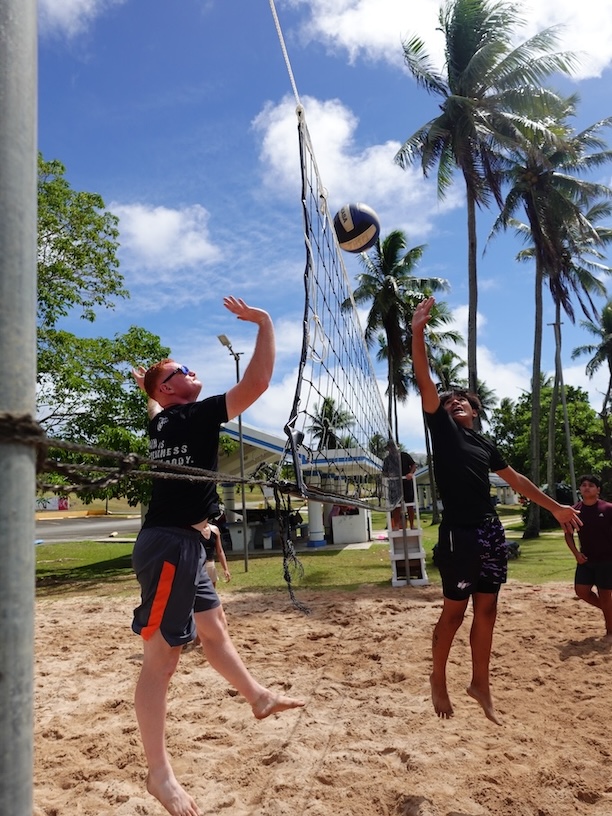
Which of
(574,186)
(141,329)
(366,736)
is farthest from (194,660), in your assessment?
(574,186)

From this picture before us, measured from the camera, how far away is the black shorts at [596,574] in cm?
552

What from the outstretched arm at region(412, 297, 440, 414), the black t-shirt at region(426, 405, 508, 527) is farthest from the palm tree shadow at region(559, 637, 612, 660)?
the outstretched arm at region(412, 297, 440, 414)

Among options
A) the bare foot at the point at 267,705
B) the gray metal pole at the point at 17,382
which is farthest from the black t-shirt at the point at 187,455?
the gray metal pole at the point at 17,382

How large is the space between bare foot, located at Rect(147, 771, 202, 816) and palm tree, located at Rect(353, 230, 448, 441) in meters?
21.3

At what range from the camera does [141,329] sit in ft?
45.0

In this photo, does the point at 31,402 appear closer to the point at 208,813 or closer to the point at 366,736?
the point at 208,813

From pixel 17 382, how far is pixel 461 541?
273cm

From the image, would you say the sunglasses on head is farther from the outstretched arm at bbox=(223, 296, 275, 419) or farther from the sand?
the sand

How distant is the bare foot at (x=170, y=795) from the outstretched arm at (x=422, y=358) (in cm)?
196

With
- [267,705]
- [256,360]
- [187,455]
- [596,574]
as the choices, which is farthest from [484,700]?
[596,574]

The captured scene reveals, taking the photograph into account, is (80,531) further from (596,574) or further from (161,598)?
(161,598)

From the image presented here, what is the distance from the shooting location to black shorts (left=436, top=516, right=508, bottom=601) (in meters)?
3.18

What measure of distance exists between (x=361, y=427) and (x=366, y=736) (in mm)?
3149

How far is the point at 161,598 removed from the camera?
2.33 meters
